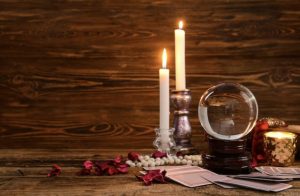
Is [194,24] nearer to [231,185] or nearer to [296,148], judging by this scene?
[296,148]

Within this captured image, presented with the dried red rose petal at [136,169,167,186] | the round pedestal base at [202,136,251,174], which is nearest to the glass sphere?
the round pedestal base at [202,136,251,174]

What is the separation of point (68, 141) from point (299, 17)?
0.98m

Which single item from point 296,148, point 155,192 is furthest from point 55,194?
point 296,148

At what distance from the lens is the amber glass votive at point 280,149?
87cm

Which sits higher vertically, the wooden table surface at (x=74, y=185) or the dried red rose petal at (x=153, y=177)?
the dried red rose petal at (x=153, y=177)

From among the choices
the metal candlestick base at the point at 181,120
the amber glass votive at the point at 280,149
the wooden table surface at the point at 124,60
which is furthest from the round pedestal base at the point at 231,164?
the wooden table surface at the point at 124,60

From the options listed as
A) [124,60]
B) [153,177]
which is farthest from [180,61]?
[124,60]

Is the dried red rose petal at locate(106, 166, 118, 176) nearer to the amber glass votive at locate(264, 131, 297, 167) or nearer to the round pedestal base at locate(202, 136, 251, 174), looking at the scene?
the round pedestal base at locate(202, 136, 251, 174)

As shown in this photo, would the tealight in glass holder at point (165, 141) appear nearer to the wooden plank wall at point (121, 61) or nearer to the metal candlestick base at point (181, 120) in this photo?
the metal candlestick base at point (181, 120)

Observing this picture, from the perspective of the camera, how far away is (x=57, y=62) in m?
1.47

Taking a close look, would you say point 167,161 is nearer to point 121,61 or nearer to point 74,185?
point 74,185

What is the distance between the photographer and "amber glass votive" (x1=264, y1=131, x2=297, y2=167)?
87 cm

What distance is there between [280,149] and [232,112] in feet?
0.49

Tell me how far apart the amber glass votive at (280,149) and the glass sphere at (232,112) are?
8 centimetres
